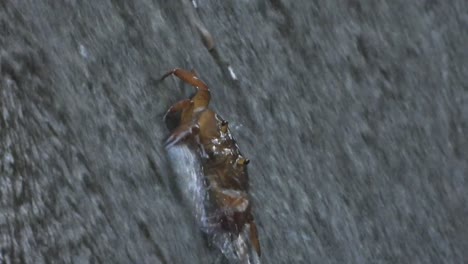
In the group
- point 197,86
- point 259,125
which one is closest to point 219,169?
point 197,86

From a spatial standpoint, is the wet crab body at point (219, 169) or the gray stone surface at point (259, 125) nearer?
the gray stone surface at point (259, 125)

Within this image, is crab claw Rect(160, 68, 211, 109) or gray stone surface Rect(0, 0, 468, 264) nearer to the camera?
gray stone surface Rect(0, 0, 468, 264)

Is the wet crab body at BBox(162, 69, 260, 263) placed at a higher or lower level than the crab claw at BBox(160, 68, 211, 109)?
lower

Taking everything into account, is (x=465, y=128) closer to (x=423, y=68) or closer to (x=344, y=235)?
(x=423, y=68)

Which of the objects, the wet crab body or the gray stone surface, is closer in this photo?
the gray stone surface

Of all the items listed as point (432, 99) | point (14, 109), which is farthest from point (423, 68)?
point (14, 109)
